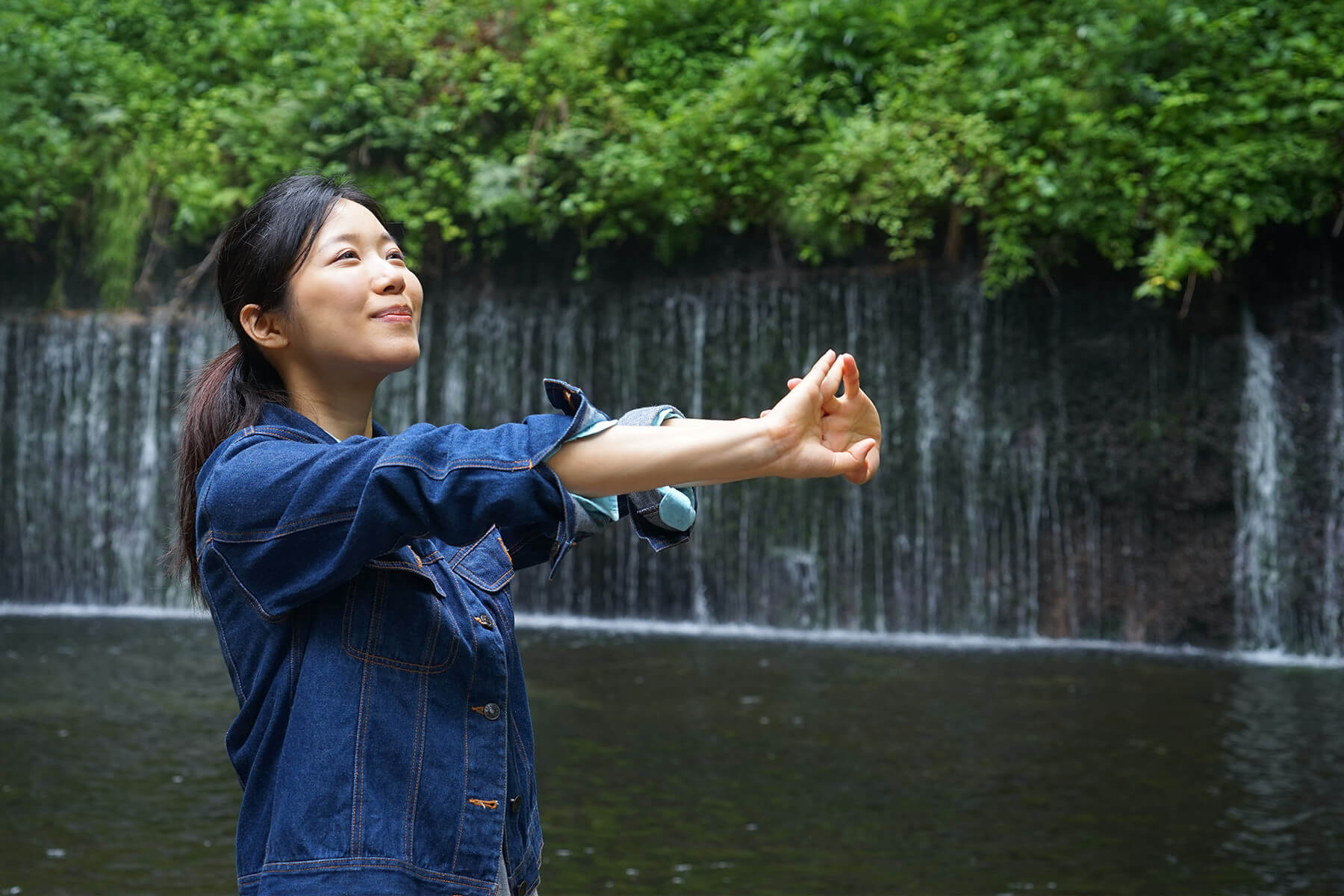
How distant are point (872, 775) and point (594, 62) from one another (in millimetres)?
8767

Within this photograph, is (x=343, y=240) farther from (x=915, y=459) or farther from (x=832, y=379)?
(x=915, y=459)

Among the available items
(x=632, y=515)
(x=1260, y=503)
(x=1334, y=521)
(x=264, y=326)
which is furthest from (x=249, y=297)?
(x=1334, y=521)

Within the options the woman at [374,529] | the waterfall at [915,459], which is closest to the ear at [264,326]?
the woman at [374,529]

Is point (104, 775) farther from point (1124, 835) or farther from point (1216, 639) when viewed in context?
point (1216, 639)

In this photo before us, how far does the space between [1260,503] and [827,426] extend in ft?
36.3

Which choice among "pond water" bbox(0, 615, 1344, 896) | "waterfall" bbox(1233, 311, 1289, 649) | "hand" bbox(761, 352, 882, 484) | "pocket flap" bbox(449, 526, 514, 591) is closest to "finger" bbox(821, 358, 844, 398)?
"hand" bbox(761, 352, 882, 484)

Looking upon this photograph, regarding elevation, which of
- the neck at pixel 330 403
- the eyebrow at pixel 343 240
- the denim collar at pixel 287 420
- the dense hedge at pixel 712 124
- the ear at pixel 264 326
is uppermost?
the dense hedge at pixel 712 124

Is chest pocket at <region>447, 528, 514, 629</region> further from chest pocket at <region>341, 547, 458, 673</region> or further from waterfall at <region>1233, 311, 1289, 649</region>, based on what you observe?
waterfall at <region>1233, 311, 1289, 649</region>

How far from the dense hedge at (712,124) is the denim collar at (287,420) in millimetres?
9774

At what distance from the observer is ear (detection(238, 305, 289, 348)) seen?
1.64 metres

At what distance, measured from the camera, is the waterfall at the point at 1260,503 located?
36.8 ft

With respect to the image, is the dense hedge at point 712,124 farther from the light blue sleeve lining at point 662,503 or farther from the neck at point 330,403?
the neck at point 330,403

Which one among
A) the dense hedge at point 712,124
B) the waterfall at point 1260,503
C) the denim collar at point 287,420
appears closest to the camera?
the denim collar at point 287,420

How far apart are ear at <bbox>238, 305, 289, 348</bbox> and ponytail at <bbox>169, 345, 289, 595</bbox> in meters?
0.05
